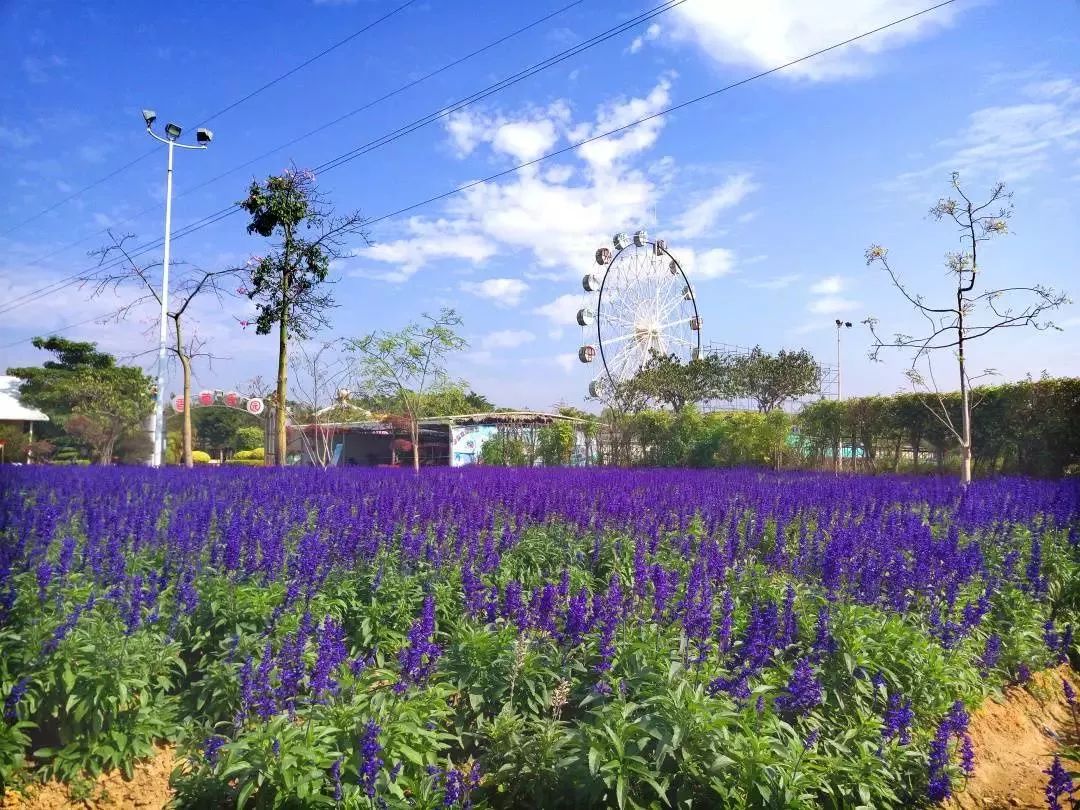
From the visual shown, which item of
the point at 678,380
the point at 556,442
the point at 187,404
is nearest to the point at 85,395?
the point at 187,404

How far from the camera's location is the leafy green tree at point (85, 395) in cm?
2595

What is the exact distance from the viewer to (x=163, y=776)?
138 inches

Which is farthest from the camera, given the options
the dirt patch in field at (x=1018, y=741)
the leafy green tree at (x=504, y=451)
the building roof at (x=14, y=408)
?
the leafy green tree at (x=504, y=451)

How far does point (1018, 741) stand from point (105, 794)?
16.7ft

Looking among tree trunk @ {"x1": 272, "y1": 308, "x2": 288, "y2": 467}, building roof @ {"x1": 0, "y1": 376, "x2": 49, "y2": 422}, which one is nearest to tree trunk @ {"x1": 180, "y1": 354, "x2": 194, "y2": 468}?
tree trunk @ {"x1": 272, "y1": 308, "x2": 288, "y2": 467}

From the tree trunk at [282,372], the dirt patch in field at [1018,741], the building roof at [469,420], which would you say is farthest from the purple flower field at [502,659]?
the building roof at [469,420]

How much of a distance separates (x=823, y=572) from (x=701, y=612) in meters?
2.06

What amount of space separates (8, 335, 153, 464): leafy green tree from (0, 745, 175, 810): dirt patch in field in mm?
24623

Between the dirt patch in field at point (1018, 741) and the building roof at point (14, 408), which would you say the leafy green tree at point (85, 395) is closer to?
the building roof at point (14, 408)

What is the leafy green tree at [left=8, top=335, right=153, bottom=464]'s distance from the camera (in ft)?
85.1

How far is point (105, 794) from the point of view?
3377 mm

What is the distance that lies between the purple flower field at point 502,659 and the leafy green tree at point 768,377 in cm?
3231

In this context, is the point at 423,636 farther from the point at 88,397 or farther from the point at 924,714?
the point at 88,397

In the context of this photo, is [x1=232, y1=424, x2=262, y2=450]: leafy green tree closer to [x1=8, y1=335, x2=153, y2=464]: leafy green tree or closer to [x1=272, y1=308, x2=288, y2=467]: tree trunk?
[x1=8, y1=335, x2=153, y2=464]: leafy green tree
